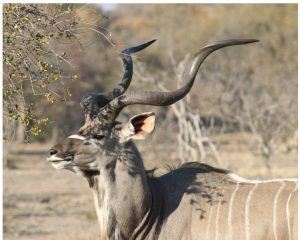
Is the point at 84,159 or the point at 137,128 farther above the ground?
the point at 137,128

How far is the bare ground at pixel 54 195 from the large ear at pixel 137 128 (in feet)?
9.85

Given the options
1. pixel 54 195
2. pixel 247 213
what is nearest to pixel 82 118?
pixel 54 195

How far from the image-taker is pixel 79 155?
4.15 meters

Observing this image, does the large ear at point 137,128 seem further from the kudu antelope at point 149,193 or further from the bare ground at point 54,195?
the bare ground at point 54,195

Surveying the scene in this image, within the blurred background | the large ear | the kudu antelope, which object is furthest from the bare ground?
the large ear

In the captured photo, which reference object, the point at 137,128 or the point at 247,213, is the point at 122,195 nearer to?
the point at 137,128

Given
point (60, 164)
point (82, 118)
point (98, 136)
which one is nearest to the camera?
point (60, 164)

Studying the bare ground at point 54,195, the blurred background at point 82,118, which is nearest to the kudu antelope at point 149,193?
the blurred background at point 82,118

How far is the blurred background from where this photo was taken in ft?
14.5

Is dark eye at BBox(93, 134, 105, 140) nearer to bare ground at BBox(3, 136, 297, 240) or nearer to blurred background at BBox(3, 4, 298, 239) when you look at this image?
blurred background at BBox(3, 4, 298, 239)

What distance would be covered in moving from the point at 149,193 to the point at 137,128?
35 centimetres

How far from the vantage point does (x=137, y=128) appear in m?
4.28

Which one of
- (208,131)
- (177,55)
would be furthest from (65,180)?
(177,55)

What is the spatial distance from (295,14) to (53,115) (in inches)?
484
